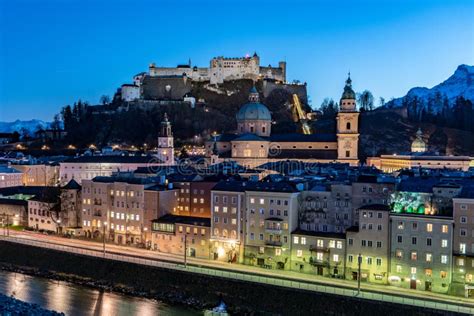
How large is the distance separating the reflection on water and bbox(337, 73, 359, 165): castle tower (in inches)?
1615

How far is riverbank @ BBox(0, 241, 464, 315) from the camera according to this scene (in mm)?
28312

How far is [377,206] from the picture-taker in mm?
33156

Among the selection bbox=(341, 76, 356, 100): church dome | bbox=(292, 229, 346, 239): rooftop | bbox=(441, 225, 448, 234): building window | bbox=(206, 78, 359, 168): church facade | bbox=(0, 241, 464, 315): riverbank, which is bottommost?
bbox=(0, 241, 464, 315): riverbank

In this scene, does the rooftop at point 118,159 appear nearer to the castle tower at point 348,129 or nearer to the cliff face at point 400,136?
the castle tower at point 348,129

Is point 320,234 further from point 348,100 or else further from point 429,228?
point 348,100

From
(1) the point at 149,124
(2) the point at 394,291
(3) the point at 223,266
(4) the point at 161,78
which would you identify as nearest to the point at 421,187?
(2) the point at 394,291

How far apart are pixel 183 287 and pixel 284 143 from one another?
40.1m

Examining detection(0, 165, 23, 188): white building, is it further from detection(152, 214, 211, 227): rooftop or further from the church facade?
detection(152, 214, 211, 227): rooftop

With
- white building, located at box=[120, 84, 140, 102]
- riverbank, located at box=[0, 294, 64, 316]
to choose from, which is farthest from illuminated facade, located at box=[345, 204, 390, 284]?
white building, located at box=[120, 84, 140, 102]

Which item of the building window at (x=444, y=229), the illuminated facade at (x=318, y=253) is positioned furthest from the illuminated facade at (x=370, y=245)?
the building window at (x=444, y=229)

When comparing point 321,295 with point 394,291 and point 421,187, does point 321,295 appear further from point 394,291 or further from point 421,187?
point 421,187

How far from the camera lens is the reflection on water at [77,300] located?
30.9m

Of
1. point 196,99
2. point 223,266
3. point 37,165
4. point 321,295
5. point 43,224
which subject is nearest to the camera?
point 321,295

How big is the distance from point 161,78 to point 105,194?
6889cm
